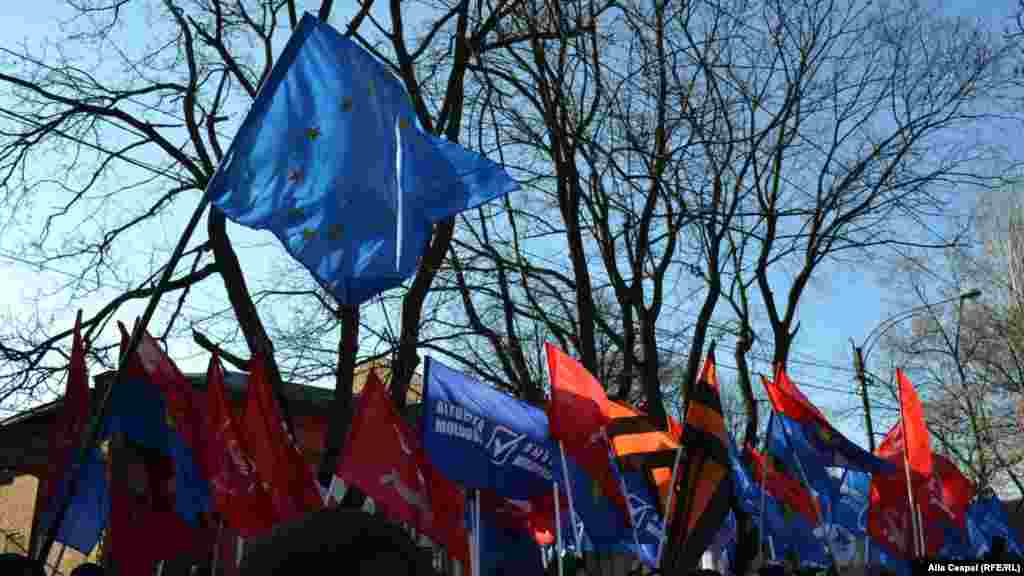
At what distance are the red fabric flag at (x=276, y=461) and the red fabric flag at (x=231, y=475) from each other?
0.07 metres

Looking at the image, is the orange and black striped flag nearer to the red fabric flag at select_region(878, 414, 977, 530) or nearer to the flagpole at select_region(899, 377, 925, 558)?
the flagpole at select_region(899, 377, 925, 558)

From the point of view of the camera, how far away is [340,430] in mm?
11227

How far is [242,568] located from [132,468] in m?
6.05

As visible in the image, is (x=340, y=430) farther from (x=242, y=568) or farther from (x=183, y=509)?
(x=242, y=568)

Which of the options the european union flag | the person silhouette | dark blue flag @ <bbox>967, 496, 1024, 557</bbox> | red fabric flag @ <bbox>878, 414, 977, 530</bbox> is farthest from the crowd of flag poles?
dark blue flag @ <bbox>967, 496, 1024, 557</bbox>

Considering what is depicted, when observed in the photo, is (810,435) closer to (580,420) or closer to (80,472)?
(580,420)

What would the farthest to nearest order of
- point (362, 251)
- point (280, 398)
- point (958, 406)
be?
point (958, 406), point (280, 398), point (362, 251)

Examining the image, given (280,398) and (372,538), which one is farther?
(280,398)

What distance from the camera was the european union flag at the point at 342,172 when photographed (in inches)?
217

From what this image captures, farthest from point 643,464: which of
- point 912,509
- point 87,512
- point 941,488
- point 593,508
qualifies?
point 941,488

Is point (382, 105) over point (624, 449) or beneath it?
over

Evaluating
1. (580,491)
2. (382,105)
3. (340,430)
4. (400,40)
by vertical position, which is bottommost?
(580,491)

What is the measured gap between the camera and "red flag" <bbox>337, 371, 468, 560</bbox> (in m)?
8.55

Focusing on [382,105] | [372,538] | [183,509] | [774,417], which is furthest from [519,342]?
[372,538]
